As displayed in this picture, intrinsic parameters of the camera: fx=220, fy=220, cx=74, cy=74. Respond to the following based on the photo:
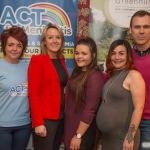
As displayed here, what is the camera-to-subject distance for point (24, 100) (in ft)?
6.30

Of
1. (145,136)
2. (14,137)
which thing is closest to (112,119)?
(145,136)

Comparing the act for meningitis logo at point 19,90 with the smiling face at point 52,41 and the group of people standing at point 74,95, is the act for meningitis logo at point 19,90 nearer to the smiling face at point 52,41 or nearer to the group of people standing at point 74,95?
the group of people standing at point 74,95

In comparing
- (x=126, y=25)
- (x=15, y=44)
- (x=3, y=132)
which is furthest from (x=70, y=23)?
(x=3, y=132)

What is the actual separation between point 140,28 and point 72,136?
1.08 metres

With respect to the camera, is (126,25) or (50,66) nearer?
(50,66)

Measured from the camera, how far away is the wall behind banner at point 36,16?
2453 millimetres

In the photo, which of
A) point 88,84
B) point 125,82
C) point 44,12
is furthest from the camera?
point 44,12

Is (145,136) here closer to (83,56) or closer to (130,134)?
(130,134)

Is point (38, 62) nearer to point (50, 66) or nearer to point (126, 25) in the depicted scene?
point (50, 66)

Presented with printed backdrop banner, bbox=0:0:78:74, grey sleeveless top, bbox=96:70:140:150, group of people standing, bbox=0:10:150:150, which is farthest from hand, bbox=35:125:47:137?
printed backdrop banner, bbox=0:0:78:74

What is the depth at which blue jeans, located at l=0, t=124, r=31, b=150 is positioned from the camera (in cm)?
187

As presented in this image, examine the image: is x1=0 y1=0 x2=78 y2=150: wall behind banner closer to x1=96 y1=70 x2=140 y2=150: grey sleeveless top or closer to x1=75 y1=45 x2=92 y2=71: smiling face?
x1=75 y1=45 x2=92 y2=71: smiling face

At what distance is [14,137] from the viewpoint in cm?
196

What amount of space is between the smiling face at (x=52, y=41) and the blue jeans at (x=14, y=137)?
712 mm
